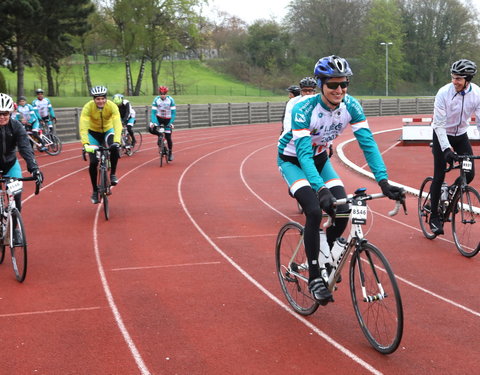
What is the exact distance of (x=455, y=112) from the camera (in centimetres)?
769

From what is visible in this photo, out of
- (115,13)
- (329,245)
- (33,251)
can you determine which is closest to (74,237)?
(33,251)

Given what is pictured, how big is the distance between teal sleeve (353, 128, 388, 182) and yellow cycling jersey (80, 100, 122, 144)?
6093 millimetres

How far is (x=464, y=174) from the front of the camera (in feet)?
25.4

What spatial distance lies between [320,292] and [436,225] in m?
3.67

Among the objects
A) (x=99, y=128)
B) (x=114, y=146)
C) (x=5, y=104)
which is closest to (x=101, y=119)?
(x=99, y=128)

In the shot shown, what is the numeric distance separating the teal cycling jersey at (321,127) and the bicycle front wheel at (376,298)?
70cm

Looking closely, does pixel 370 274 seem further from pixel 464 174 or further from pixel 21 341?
pixel 464 174

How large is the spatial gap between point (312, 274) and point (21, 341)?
2383mm

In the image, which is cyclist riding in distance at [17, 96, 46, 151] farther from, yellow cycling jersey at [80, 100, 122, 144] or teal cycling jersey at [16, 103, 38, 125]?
yellow cycling jersey at [80, 100, 122, 144]

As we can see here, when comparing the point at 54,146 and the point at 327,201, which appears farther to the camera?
the point at 54,146

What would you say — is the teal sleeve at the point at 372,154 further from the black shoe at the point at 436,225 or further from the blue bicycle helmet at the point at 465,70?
the black shoe at the point at 436,225

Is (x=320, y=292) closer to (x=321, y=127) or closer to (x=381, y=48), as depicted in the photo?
(x=321, y=127)

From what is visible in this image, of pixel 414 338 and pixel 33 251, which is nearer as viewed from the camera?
pixel 414 338

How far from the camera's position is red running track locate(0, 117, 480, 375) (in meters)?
4.76
